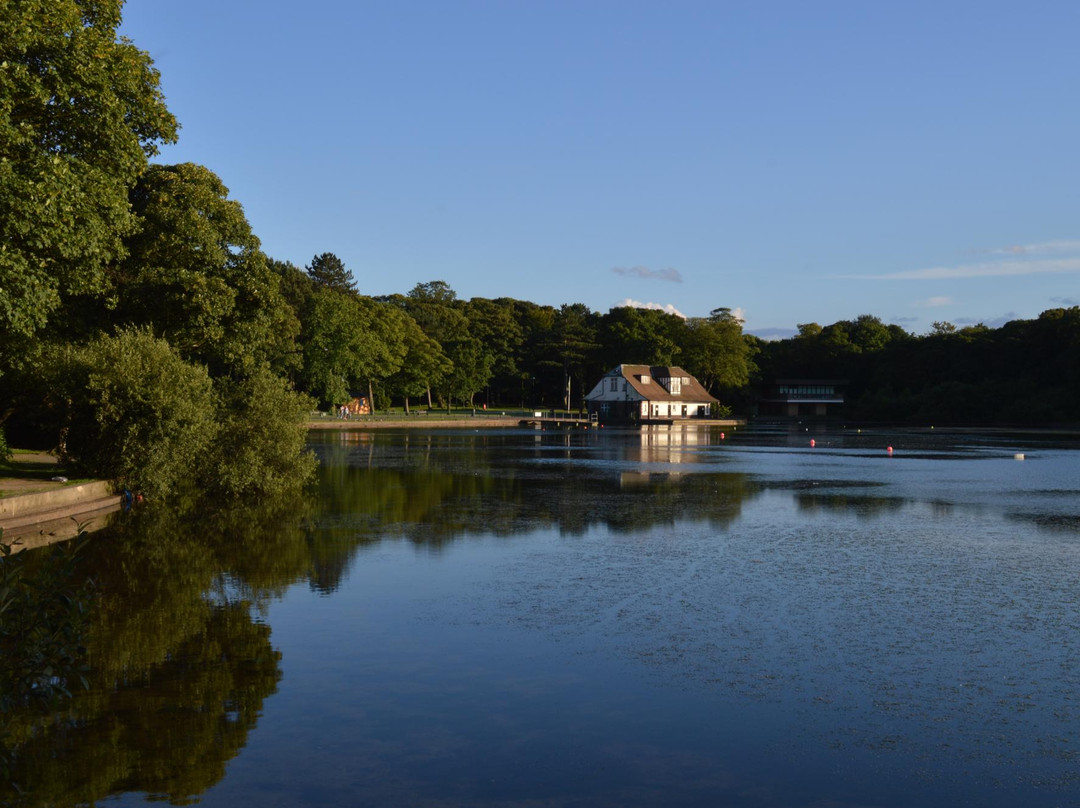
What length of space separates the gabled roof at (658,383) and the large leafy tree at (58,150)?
89.2 m

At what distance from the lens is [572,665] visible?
1119cm

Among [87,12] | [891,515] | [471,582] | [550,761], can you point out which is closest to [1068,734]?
[550,761]

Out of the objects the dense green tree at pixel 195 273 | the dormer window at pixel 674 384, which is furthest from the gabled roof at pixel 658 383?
the dense green tree at pixel 195 273

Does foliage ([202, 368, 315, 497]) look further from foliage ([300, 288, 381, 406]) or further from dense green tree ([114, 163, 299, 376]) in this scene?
foliage ([300, 288, 381, 406])

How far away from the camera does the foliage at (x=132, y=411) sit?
25.7m

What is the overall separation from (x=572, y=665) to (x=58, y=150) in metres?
20.1

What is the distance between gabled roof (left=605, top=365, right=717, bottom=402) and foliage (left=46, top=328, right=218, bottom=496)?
290 feet

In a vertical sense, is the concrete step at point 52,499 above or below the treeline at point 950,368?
below

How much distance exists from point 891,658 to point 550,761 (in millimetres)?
5324

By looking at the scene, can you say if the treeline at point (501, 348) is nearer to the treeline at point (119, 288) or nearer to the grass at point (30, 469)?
the treeline at point (119, 288)

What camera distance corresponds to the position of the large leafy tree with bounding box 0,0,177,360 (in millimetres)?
18875

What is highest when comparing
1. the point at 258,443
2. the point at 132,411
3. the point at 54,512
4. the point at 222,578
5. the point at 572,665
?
the point at 132,411

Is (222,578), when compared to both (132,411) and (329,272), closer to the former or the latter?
(132,411)

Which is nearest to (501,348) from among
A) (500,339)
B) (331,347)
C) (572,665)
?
(500,339)
